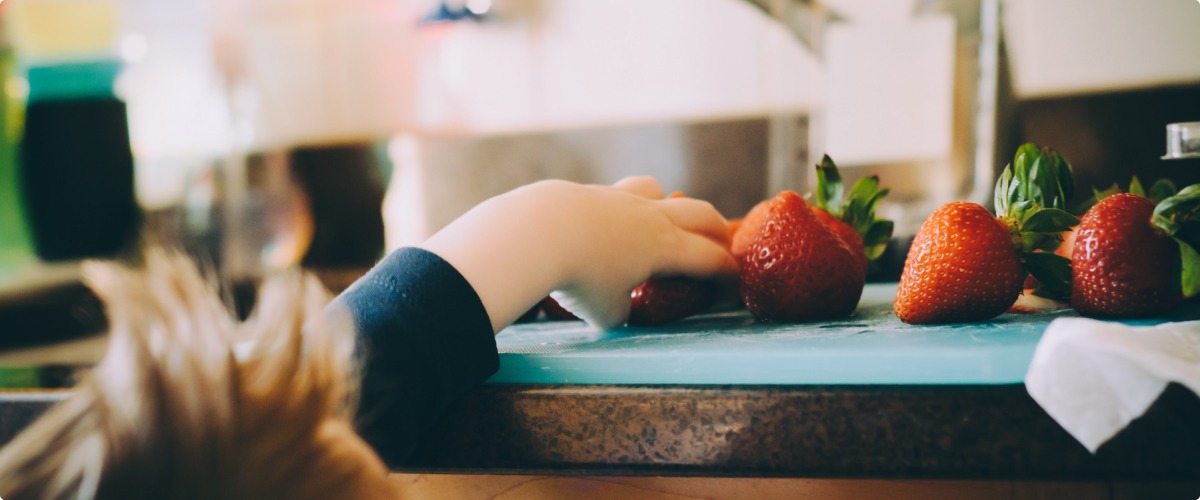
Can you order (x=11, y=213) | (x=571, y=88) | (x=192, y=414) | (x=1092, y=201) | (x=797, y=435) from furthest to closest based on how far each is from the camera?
(x=11, y=213)
(x=571, y=88)
(x=1092, y=201)
(x=797, y=435)
(x=192, y=414)

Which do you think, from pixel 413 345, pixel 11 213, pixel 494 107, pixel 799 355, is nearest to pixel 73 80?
pixel 11 213

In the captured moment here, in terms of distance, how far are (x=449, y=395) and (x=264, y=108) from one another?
175 centimetres

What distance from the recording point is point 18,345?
170cm

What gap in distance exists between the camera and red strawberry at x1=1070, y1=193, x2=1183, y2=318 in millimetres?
474

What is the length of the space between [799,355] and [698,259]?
20 centimetres

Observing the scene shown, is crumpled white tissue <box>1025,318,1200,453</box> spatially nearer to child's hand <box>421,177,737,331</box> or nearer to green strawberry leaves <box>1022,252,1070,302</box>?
green strawberry leaves <box>1022,252,1070,302</box>

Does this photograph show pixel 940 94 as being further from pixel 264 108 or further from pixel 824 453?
pixel 264 108

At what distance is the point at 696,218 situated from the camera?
0.63 m

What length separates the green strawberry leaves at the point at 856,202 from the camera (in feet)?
2.12

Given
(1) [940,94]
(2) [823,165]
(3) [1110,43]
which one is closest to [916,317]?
(2) [823,165]

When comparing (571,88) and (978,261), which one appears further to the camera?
(571,88)

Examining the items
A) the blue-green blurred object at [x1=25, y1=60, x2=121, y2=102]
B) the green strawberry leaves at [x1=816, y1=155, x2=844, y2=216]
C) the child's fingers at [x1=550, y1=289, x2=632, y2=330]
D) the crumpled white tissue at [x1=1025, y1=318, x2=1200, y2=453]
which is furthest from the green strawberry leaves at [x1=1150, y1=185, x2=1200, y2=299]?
the blue-green blurred object at [x1=25, y1=60, x2=121, y2=102]

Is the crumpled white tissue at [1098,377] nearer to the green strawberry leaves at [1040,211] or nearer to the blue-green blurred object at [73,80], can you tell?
the green strawberry leaves at [1040,211]

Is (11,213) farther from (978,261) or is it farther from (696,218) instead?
(978,261)
